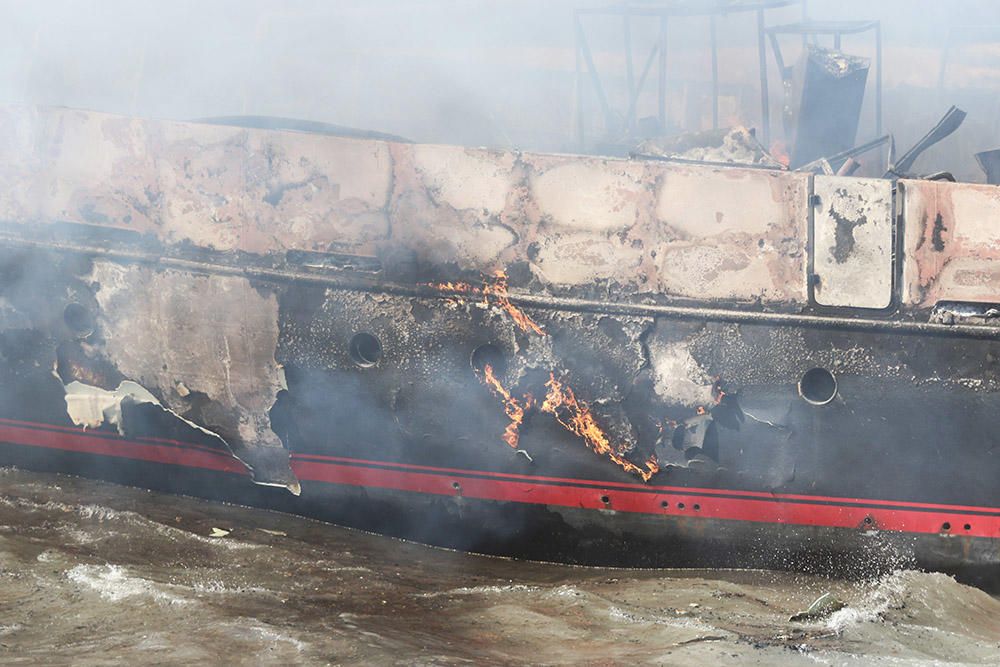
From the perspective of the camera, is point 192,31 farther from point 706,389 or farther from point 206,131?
point 706,389

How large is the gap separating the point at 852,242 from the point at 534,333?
4.82 feet

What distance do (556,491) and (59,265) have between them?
262 cm

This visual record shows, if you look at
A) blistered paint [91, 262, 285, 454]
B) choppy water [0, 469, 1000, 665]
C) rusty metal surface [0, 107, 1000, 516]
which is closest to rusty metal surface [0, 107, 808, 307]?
rusty metal surface [0, 107, 1000, 516]

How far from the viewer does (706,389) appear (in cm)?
496

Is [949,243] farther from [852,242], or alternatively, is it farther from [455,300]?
[455,300]

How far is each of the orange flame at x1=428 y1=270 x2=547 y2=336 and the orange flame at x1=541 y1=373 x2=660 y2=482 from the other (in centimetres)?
25

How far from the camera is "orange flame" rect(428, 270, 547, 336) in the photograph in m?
5.03

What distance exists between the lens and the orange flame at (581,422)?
506 cm

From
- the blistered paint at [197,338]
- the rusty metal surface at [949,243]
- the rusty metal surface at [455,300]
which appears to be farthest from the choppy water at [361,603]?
the rusty metal surface at [949,243]

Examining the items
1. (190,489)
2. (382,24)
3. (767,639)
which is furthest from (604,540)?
(382,24)

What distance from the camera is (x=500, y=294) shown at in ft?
16.5

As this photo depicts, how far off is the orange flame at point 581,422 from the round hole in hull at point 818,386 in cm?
74

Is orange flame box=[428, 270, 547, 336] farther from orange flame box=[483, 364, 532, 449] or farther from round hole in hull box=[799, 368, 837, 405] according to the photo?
round hole in hull box=[799, 368, 837, 405]

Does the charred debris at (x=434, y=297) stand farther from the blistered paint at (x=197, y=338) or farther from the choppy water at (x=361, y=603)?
the choppy water at (x=361, y=603)
